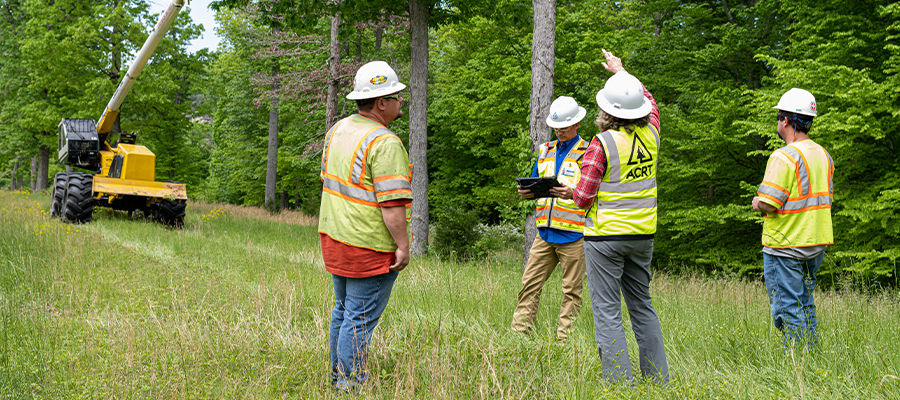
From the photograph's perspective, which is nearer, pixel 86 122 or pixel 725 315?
pixel 725 315

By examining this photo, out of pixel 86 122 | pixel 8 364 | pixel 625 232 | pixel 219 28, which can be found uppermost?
pixel 219 28

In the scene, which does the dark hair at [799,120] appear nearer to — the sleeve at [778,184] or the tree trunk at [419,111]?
the sleeve at [778,184]

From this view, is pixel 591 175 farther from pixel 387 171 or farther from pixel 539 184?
pixel 387 171

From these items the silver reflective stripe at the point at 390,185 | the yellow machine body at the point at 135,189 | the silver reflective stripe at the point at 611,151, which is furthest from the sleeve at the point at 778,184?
the yellow machine body at the point at 135,189

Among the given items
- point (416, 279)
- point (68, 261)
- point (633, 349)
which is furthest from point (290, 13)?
point (633, 349)

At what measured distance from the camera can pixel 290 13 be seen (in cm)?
1123

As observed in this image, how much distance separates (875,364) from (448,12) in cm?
965

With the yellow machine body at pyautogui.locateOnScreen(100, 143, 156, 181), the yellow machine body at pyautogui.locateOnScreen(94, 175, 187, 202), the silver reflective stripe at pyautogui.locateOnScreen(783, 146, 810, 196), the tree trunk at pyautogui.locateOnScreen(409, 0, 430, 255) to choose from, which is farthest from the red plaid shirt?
the yellow machine body at pyautogui.locateOnScreen(100, 143, 156, 181)

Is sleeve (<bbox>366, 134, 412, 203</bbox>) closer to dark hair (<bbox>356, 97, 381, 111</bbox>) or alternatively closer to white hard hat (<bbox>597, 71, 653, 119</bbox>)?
dark hair (<bbox>356, 97, 381, 111</bbox>)

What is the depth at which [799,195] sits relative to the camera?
154 inches

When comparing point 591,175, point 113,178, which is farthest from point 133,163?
point 591,175

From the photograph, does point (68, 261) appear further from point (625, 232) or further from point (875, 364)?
point (875, 364)

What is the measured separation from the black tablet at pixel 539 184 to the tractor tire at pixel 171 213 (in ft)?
37.4

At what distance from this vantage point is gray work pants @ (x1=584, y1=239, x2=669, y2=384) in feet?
10.8
